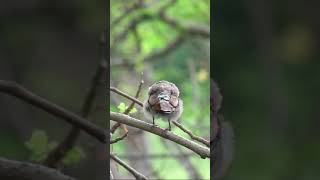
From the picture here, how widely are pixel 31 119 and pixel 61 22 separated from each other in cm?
16

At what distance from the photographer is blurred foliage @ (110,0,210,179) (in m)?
2.20

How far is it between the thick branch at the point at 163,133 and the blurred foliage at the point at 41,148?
15 cm

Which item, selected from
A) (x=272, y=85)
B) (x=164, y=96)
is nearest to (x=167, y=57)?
(x=164, y=96)

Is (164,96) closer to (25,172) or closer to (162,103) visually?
(162,103)

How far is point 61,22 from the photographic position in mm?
875

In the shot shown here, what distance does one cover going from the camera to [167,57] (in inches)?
100

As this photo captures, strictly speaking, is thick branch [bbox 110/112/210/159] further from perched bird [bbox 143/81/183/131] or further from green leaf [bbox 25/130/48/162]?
green leaf [bbox 25/130/48/162]

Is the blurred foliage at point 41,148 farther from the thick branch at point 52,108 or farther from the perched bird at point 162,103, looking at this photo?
the perched bird at point 162,103

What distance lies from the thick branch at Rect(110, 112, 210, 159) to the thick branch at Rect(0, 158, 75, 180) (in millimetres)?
180

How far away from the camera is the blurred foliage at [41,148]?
87 centimetres

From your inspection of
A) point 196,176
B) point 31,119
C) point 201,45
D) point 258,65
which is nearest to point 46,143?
point 31,119

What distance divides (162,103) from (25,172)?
0.93 feet

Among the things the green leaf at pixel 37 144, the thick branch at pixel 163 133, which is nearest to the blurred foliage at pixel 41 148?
the green leaf at pixel 37 144

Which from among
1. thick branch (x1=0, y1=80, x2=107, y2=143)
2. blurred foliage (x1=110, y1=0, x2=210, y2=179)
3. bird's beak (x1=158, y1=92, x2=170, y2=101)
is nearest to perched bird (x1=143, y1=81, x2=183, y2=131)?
bird's beak (x1=158, y1=92, x2=170, y2=101)
